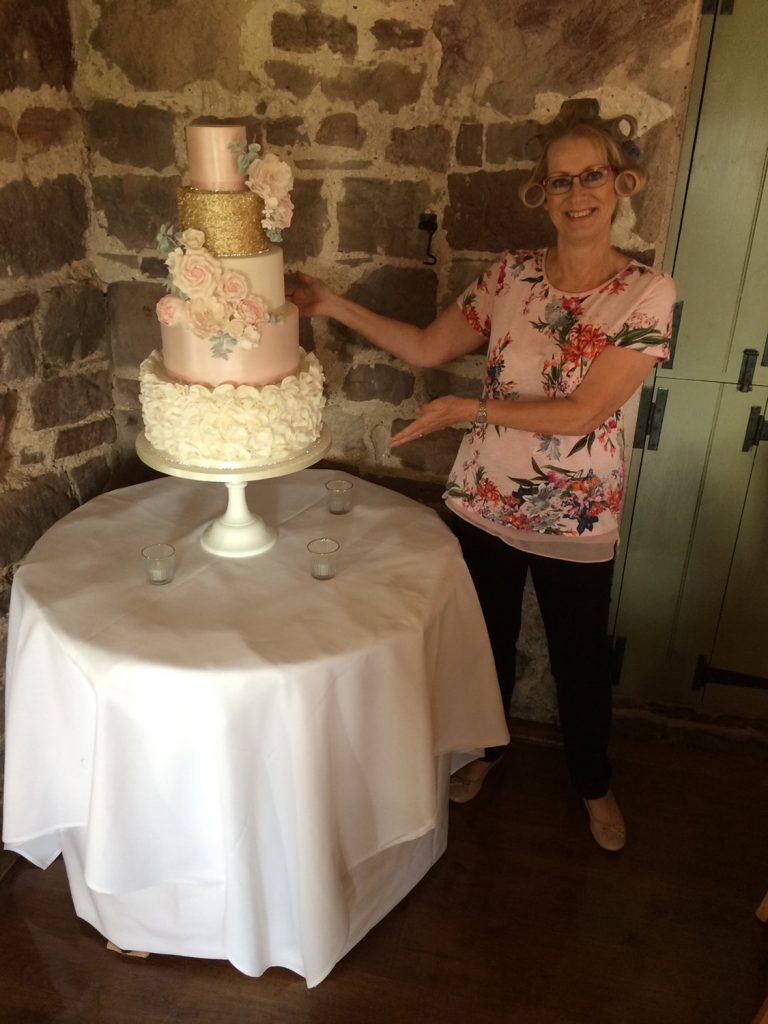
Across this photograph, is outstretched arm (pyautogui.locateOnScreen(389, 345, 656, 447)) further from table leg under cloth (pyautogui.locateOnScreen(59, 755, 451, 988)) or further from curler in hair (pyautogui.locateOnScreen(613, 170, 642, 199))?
table leg under cloth (pyautogui.locateOnScreen(59, 755, 451, 988))

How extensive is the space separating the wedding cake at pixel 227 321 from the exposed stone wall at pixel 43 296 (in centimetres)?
58

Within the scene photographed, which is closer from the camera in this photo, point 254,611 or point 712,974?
point 254,611

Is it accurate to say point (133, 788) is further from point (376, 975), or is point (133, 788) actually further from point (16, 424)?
point (16, 424)

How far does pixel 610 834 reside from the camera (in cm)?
209

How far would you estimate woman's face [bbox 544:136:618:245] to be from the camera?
5.37 ft

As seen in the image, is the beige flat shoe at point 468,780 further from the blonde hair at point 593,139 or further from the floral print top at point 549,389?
the blonde hair at point 593,139

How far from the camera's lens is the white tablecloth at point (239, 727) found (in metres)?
1.40

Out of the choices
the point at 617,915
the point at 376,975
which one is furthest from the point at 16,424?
the point at 617,915

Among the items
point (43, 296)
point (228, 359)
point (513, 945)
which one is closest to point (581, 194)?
point (228, 359)

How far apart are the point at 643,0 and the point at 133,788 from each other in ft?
6.03

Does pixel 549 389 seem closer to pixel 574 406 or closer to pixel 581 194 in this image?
pixel 574 406

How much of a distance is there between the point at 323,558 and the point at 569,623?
2.12ft

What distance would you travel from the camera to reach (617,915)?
6.27ft

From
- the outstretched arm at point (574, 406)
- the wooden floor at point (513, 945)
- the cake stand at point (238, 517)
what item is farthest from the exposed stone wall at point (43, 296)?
the outstretched arm at point (574, 406)
